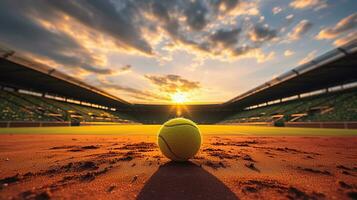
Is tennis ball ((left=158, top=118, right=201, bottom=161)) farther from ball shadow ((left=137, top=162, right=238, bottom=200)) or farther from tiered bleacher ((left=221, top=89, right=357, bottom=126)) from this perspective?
tiered bleacher ((left=221, top=89, right=357, bottom=126))

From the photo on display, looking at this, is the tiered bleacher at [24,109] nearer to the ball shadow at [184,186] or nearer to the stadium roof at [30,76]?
the stadium roof at [30,76]

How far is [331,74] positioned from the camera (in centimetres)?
2441

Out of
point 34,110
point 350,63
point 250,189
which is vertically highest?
point 350,63

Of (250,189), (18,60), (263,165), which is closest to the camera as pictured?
(250,189)

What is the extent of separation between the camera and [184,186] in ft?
7.31

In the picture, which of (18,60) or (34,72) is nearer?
(18,60)

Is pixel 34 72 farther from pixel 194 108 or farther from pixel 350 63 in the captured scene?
pixel 194 108

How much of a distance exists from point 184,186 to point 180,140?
41.2 inches

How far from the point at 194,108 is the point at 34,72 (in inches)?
1948

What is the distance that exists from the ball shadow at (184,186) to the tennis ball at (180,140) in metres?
0.39

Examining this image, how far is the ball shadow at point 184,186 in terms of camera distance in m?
1.96

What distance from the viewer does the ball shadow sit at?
1965mm

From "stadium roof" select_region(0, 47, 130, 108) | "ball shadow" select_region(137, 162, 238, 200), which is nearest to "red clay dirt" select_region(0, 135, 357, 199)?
"ball shadow" select_region(137, 162, 238, 200)

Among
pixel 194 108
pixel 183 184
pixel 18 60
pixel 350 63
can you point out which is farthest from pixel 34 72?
pixel 194 108
